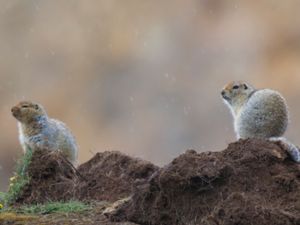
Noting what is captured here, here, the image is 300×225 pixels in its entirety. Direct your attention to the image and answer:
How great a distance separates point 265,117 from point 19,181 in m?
2.22

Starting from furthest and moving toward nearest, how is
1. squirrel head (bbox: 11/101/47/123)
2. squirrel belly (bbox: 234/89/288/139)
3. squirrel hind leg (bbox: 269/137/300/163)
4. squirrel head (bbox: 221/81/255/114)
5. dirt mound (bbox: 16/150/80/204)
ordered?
squirrel head (bbox: 11/101/47/123), squirrel head (bbox: 221/81/255/114), squirrel belly (bbox: 234/89/288/139), dirt mound (bbox: 16/150/80/204), squirrel hind leg (bbox: 269/137/300/163)

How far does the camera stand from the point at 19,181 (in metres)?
6.76

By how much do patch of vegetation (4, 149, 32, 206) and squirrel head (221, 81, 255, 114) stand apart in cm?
203

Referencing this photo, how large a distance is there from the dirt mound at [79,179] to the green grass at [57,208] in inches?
13.6

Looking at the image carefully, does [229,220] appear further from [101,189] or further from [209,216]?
[101,189]

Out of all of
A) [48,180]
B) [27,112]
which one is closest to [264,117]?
[48,180]

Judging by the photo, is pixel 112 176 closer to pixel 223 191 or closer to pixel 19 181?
pixel 19 181

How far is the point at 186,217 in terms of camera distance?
5285 mm

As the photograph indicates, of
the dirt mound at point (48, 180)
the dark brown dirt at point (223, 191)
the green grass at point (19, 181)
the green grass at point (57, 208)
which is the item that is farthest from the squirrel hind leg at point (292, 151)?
the green grass at point (19, 181)

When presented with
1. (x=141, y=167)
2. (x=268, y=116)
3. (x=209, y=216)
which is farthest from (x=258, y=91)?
(x=209, y=216)

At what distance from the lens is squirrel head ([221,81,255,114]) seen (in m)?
7.41

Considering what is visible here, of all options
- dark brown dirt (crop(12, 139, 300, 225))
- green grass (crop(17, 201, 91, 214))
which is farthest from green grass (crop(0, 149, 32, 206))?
dark brown dirt (crop(12, 139, 300, 225))

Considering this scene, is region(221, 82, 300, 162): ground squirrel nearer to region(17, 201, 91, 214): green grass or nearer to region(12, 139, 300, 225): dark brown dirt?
region(12, 139, 300, 225): dark brown dirt

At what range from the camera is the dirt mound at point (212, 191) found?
17.0 ft
